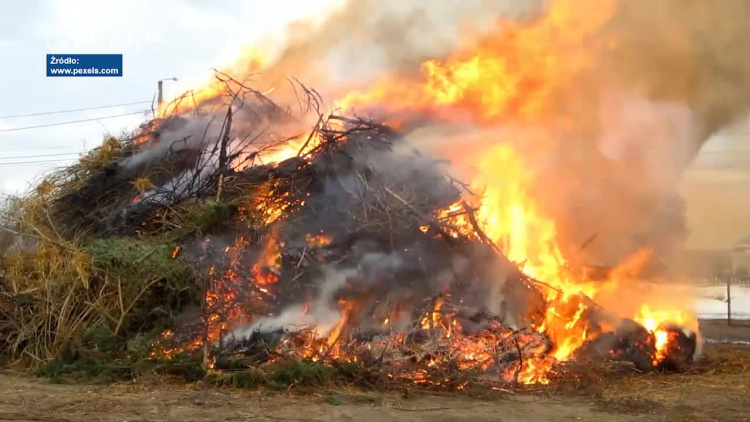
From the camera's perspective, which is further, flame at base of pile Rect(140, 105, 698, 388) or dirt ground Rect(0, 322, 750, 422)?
flame at base of pile Rect(140, 105, 698, 388)

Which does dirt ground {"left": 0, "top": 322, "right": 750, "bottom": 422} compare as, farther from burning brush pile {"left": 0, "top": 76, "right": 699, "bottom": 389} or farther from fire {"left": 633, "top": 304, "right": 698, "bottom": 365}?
Result: fire {"left": 633, "top": 304, "right": 698, "bottom": 365}

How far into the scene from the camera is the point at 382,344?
8.49 m

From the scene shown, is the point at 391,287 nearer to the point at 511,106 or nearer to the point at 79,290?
the point at 511,106

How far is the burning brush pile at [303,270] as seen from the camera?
8555 mm

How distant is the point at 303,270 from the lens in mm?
9367

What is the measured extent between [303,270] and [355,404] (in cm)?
277

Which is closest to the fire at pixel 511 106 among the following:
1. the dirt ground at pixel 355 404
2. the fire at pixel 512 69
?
the fire at pixel 512 69

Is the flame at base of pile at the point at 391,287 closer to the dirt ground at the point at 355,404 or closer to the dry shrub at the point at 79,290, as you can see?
the dry shrub at the point at 79,290

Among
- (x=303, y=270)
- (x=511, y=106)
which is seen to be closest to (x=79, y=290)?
(x=303, y=270)

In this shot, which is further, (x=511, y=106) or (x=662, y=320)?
(x=511, y=106)

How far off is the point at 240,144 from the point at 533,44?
5.14 m

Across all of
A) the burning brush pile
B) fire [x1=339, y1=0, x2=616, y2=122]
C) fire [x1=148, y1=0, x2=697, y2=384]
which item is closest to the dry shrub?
the burning brush pile

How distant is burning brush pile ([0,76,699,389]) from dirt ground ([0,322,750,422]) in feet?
1.85

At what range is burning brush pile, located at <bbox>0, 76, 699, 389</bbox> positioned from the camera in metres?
8.55
